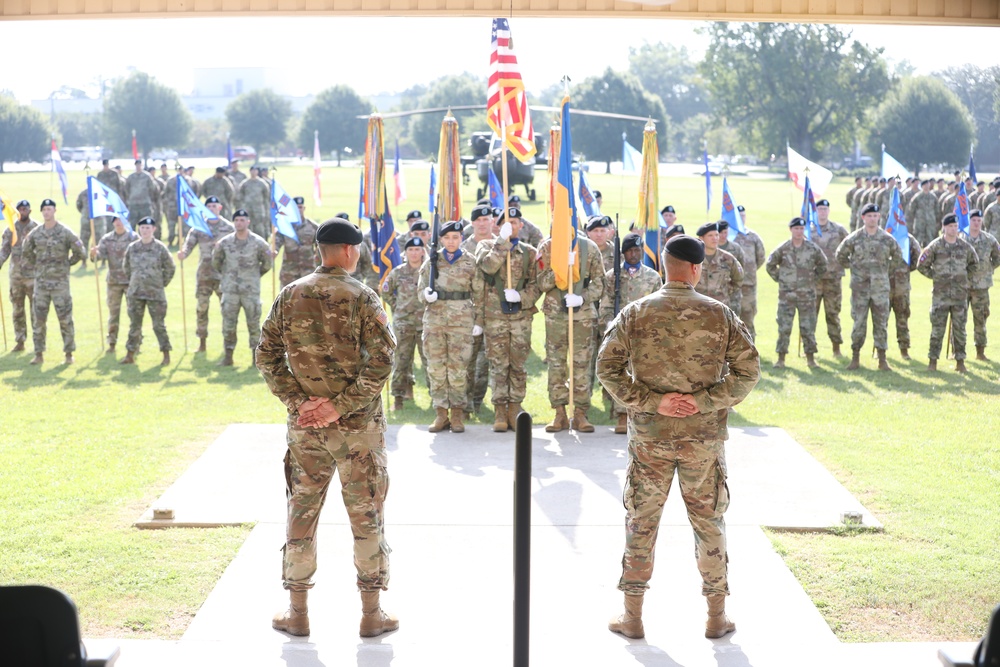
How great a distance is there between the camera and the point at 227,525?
294 inches

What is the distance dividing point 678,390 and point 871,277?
9.00 m

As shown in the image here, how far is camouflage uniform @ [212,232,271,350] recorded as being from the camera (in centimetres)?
1394

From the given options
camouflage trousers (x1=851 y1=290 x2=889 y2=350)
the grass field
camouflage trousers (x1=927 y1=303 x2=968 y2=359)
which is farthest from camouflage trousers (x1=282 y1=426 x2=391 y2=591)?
camouflage trousers (x1=927 y1=303 x2=968 y2=359)

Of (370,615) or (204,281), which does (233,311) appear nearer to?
(204,281)

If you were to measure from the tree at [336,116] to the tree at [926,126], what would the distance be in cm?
3624

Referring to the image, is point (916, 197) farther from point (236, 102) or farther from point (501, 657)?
point (236, 102)

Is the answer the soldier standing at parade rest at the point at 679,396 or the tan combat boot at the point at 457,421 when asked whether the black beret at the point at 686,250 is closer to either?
the soldier standing at parade rest at the point at 679,396

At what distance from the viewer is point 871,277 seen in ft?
44.7

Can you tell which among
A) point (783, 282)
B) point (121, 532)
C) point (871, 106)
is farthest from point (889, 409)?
point (871, 106)

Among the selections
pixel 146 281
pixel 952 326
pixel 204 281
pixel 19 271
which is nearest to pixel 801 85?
pixel 952 326

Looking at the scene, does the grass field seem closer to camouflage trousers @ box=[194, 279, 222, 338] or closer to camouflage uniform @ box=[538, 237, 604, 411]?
camouflage trousers @ box=[194, 279, 222, 338]

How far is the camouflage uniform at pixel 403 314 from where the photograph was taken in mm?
11297

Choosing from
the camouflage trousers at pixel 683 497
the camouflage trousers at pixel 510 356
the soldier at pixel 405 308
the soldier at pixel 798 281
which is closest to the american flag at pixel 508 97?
the camouflage trousers at pixel 510 356

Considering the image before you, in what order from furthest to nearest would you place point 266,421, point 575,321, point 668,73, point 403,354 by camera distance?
point 668,73, point 403,354, point 266,421, point 575,321
